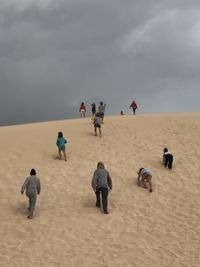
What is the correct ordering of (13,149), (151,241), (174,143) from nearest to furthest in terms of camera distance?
(151,241), (13,149), (174,143)

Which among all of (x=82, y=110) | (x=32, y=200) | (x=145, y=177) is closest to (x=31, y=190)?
(x=32, y=200)

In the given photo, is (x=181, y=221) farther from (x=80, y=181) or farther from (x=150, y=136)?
(x=150, y=136)

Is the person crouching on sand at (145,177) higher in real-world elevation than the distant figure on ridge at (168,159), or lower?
lower

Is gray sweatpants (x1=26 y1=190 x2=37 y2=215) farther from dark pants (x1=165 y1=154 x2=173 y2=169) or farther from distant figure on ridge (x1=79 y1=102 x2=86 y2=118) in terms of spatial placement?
distant figure on ridge (x1=79 y1=102 x2=86 y2=118)

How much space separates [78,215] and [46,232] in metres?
1.66

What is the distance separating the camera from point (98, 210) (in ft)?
54.7

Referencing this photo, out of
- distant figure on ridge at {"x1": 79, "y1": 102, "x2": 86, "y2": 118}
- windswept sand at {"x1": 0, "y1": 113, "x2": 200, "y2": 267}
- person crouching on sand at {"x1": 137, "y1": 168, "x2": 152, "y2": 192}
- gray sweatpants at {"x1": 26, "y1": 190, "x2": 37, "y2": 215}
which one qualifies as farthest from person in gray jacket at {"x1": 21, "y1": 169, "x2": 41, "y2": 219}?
distant figure on ridge at {"x1": 79, "y1": 102, "x2": 86, "y2": 118}

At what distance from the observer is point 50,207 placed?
16906mm

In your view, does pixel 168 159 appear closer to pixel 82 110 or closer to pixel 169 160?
pixel 169 160

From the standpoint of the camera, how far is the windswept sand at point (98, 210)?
538 inches

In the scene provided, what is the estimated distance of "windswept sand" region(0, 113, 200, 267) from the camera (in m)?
13.7

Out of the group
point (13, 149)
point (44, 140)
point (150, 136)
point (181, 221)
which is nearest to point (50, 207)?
point (181, 221)

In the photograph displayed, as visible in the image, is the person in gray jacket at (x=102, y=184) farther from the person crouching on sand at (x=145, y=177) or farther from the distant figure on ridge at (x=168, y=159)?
the distant figure on ridge at (x=168, y=159)

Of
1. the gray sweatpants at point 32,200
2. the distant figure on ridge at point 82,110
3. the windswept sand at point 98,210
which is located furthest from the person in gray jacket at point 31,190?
the distant figure on ridge at point 82,110
